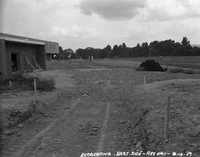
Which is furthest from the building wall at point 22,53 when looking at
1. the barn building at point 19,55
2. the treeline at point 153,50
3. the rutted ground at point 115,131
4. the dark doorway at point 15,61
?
the treeline at point 153,50

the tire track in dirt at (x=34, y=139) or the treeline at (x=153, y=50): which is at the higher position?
the treeline at (x=153, y=50)

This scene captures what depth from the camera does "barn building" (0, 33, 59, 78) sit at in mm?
21406

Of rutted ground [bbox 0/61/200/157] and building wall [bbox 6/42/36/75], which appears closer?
rutted ground [bbox 0/61/200/157]

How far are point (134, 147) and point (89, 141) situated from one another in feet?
3.71

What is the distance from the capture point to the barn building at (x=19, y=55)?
21.4 meters

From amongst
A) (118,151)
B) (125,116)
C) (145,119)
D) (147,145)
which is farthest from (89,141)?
(125,116)

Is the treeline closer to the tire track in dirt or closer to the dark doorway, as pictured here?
the dark doorway

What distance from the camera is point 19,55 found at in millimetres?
26828

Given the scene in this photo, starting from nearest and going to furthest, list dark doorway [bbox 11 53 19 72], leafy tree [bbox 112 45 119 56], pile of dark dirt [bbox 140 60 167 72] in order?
1. dark doorway [bbox 11 53 19 72]
2. pile of dark dirt [bbox 140 60 167 72]
3. leafy tree [bbox 112 45 119 56]

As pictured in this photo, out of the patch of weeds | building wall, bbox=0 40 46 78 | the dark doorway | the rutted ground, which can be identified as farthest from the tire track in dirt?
the dark doorway

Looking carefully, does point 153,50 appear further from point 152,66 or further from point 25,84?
point 25,84

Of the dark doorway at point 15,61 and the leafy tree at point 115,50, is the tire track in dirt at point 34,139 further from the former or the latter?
the leafy tree at point 115,50

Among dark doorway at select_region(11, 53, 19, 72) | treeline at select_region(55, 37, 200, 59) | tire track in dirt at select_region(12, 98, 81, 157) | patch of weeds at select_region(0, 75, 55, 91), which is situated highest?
treeline at select_region(55, 37, 200, 59)

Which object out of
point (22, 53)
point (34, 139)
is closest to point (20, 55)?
point (22, 53)
